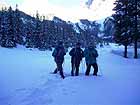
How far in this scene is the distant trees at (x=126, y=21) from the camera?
1839 inches

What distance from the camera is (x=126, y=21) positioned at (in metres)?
47.4

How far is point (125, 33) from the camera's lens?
47812 mm

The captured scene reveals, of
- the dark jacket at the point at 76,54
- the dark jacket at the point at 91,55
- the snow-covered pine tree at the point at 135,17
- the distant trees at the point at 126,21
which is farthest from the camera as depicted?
the distant trees at the point at 126,21

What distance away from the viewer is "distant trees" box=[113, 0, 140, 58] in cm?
4672

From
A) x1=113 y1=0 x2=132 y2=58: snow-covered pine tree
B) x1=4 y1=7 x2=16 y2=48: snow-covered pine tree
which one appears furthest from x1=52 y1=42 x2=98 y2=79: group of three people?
x1=4 y1=7 x2=16 y2=48: snow-covered pine tree

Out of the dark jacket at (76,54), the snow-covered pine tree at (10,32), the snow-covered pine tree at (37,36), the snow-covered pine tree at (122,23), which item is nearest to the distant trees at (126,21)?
the snow-covered pine tree at (122,23)

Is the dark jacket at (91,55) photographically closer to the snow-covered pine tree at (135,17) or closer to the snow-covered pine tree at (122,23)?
the snow-covered pine tree at (135,17)

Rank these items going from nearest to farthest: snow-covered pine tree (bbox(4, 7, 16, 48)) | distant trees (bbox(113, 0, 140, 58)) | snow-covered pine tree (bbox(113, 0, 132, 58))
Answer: distant trees (bbox(113, 0, 140, 58))
snow-covered pine tree (bbox(113, 0, 132, 58))
snow-covered pine tree (bbox(4, 7, 16, 48))

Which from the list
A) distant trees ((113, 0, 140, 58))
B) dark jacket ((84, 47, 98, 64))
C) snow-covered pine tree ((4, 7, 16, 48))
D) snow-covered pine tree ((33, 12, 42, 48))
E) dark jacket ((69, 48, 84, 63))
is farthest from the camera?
snow-covered pine tree ((33, 12, 42, 48))

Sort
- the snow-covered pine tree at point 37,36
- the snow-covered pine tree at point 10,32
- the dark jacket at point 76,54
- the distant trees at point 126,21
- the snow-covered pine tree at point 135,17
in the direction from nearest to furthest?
the dark jacket at point 76,54
the snow-covered pine tree at point 135,17
the distant trees at point 126,21
the snow-covered pine tree at point 10,32
the snow-covered pine tree at point 37,36

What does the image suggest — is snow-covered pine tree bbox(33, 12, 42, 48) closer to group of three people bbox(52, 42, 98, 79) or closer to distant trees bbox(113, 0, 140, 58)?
distant trees bbox(113, 0, 140, 58)

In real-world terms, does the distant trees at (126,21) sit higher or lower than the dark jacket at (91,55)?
higher

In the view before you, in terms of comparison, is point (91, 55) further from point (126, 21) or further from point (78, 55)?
point (126, 21)

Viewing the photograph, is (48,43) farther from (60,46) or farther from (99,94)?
(99,94)
